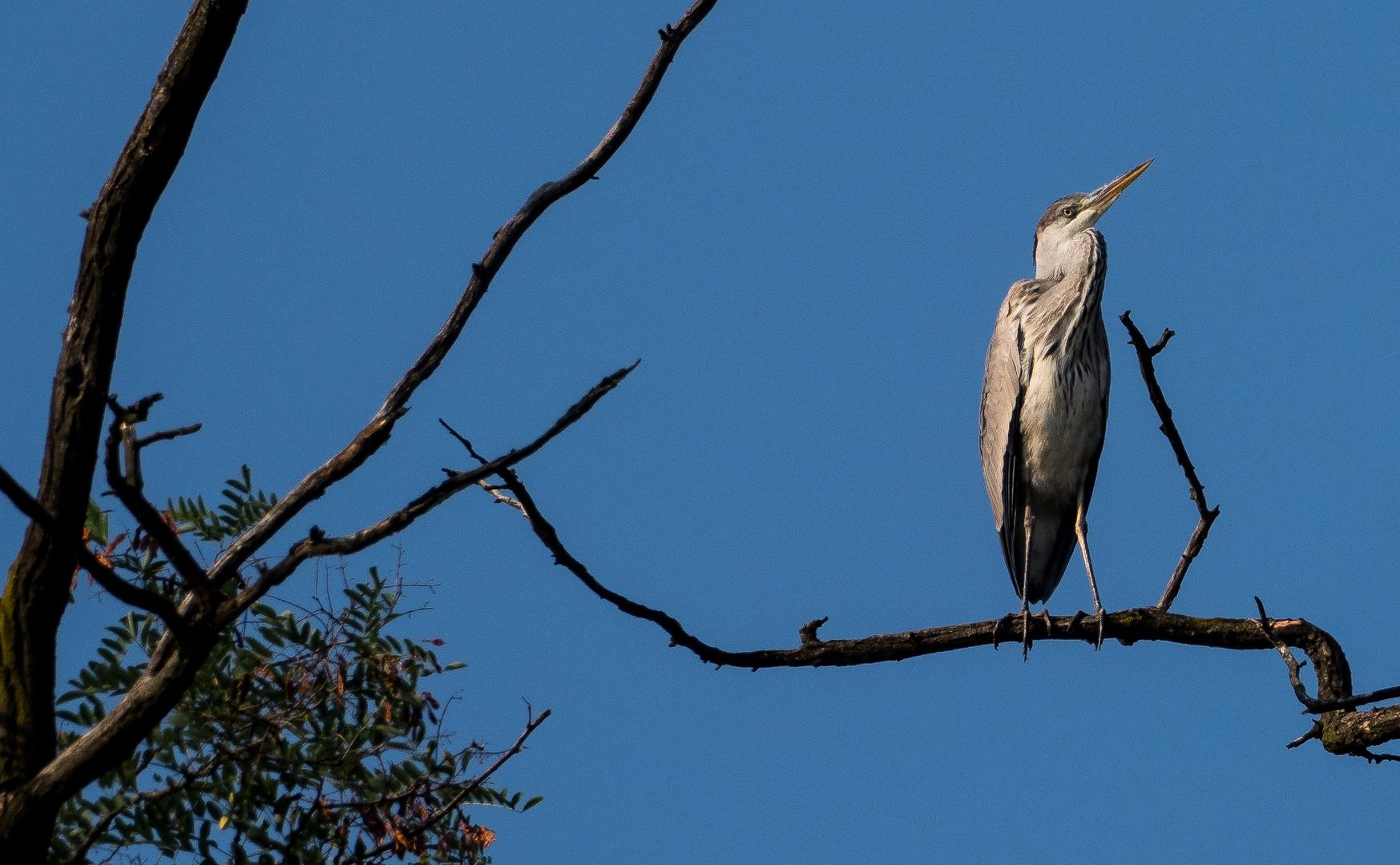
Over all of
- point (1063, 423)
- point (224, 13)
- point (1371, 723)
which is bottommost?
point (1371, 723)

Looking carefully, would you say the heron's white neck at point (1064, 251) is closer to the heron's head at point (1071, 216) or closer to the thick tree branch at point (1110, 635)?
the heron's head at point (1071, 216)

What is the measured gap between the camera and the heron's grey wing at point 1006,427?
550 cm

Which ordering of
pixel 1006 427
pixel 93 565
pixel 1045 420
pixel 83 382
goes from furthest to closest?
pixel 1006 427 → pixel 1045 420 → pixel 83 382 → pixel 93 565

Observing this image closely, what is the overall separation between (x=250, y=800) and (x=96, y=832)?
1.69 ft

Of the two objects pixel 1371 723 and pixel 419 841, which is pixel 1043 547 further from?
pixel 419 841

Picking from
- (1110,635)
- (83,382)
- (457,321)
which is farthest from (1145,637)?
(83,382)

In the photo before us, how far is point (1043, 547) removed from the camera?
5699 mm

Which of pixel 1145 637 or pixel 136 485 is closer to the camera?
pixel 136 485

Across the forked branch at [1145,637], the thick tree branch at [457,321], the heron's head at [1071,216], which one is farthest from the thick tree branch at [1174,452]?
the heron's head at [1071,216]

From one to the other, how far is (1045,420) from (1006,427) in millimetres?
172

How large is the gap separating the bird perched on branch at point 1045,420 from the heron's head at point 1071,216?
528 mm

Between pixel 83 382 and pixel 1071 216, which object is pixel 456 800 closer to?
pixel 83 382

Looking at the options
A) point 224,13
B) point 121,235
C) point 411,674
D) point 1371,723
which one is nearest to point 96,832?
point 411,674

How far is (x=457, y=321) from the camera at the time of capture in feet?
9.56
